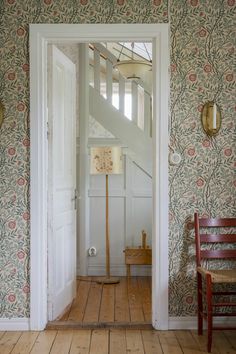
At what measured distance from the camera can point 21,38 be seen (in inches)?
134

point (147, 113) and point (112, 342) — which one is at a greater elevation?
point (147, 113)

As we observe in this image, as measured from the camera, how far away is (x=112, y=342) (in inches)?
125

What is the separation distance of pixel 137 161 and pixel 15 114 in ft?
7.17

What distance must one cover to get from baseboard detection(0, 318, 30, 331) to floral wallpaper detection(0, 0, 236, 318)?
0.14ft

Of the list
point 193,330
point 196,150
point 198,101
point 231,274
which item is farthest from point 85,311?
point 198,101

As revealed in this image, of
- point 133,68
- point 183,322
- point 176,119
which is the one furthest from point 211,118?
point 133,68

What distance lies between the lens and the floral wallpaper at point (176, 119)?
342 centimetres

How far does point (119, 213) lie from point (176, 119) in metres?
2.16

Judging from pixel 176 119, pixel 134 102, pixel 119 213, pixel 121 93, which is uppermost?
pixel 121 93

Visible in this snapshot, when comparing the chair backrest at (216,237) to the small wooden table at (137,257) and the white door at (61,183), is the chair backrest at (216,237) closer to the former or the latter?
the white door at (61,183)

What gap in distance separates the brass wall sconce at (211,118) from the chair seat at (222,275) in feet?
3.43

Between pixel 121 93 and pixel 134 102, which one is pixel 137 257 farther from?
pixel 121 93

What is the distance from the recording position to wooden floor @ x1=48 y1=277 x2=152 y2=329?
3.72 m

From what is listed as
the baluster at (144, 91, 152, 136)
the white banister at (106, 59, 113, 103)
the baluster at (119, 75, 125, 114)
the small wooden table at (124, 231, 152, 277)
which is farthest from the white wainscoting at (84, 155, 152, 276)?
the white banister at (106, 59, 113, 103)
